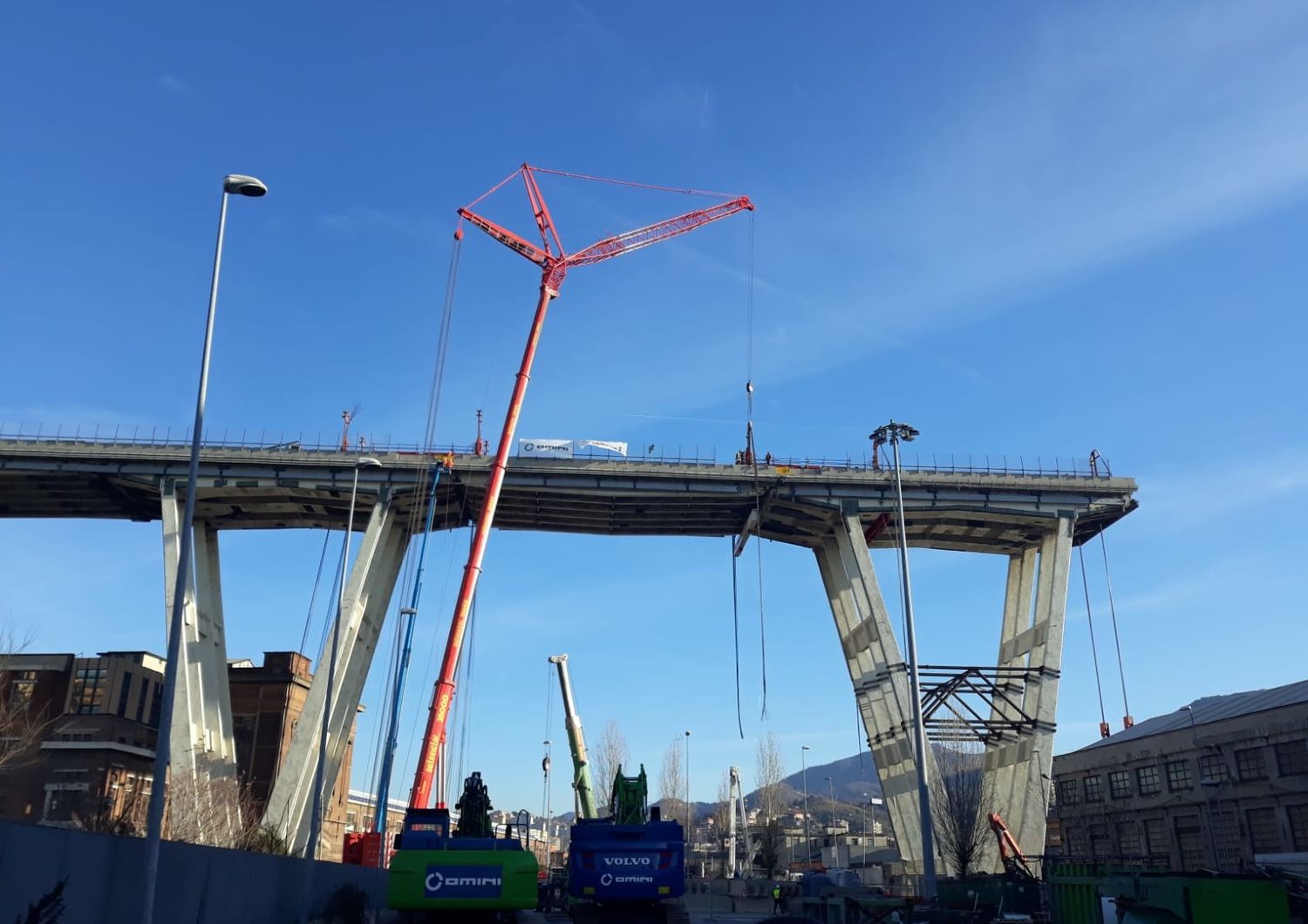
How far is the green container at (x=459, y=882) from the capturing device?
18016 millimetres

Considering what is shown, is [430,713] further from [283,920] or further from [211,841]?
[283,920]

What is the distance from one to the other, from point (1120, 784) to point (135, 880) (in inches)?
2365

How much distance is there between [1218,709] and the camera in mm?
58406

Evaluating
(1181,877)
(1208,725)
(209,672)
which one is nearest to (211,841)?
(209,672)

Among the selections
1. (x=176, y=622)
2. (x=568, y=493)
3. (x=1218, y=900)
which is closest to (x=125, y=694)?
(x=568, y=493)

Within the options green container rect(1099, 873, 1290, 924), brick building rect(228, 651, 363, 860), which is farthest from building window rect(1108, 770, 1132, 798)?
brick building rect(228, 651, 363, 860)

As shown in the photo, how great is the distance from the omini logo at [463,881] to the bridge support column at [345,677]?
35.7 metres

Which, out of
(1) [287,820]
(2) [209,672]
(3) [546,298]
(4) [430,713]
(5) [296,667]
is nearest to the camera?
(4) [430,713]

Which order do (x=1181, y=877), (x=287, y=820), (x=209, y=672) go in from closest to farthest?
(x=1181, y=877) → (x=287, y=820) → (x=209, y=672)

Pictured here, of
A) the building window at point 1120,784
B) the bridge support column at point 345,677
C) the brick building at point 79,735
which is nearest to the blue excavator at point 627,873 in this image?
the bridge support column at point 345,677

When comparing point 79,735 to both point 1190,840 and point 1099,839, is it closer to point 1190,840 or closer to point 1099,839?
point 1099,839

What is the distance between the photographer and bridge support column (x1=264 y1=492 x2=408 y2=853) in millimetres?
54281

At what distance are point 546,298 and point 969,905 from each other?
40.6m

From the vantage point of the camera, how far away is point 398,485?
194ft
